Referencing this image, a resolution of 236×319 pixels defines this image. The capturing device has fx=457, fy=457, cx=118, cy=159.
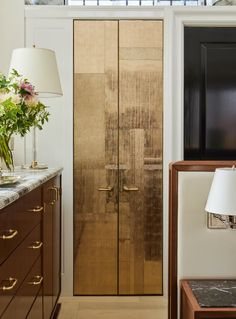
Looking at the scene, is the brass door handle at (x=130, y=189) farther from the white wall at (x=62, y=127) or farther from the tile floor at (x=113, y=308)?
the tile floor at (x=113, y=308)

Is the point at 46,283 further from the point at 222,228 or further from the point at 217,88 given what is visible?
the point at 217,88

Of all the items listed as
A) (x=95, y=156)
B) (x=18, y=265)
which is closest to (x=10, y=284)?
(x=18, y=265)

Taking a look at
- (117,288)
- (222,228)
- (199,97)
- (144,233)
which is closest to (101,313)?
(117,288)

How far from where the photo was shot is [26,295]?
6.40ft

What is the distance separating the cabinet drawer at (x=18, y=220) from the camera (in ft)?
5.01

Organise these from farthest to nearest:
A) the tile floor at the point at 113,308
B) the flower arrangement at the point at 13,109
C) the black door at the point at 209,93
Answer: the black door at the point at 209,93 < the tile floor at the point at 113,308 < the flower arrangement at the point at 13,109

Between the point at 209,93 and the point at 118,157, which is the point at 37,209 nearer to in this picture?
the point at 118,157

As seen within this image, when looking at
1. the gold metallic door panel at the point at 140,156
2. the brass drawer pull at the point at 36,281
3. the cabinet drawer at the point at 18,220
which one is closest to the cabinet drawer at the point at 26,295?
the brass drawer pull at the point at 36,281

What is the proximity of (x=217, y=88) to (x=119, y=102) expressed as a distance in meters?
0.76

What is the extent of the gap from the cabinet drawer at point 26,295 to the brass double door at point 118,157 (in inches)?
45.9

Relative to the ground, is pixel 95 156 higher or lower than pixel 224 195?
higher

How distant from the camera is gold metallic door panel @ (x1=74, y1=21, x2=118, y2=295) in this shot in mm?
3408

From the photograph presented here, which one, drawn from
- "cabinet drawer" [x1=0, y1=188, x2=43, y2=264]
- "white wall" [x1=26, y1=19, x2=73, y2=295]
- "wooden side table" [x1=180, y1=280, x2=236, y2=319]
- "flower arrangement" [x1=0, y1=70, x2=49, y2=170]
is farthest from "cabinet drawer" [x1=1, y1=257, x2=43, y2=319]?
"white wall" [x1=26, y1=19, x2=73, y2=295]

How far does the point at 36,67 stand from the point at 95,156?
93 centimetres
